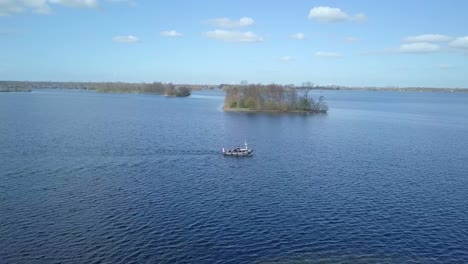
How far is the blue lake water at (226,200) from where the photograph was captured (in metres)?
34.5

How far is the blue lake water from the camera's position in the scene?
34.5 metres

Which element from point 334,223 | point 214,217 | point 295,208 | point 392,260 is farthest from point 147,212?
point 392,260

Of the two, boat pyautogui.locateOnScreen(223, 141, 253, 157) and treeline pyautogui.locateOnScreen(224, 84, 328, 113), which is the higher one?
treeline pyautogui.locateOnScreen(224, 84, 328, 113)

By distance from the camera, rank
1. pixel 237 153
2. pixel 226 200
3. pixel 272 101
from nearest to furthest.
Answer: pixel 226 200 → pixel 237 153 → pixel 272 101

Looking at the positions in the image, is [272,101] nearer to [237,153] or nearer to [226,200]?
[237,153]

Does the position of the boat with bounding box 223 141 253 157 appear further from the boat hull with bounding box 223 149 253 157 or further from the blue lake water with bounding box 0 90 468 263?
the blue lake water with bounding box 0 90 468 263

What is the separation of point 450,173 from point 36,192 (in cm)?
5524

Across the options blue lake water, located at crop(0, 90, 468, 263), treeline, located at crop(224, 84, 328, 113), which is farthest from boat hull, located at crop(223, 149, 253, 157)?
treeline, located at crop(224, 84, 328, 113)

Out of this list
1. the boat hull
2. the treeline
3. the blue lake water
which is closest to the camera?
the blue lake water

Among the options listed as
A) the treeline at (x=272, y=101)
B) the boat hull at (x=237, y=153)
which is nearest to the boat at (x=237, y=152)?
the boat hull at (x=237, y=153)

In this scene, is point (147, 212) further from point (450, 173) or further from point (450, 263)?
point (450, 173)

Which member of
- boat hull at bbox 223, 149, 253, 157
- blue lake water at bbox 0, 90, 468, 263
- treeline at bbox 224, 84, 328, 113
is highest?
treeline at bbox 224, 84, 328, 113

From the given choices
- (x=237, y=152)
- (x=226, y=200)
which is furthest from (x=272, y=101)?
(x=226, y=200)

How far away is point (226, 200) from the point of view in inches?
1834
